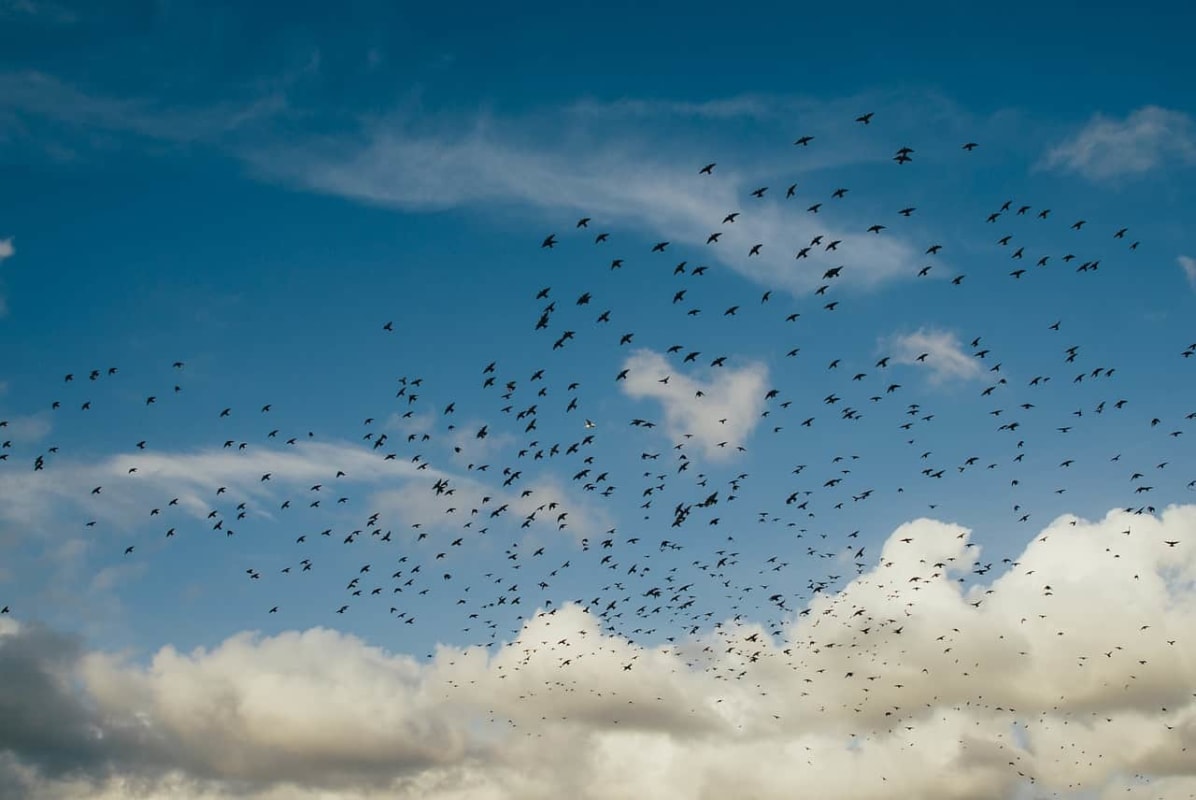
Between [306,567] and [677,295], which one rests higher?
[677,295]

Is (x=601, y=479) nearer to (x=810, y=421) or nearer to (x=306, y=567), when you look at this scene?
(x=810, y=421)

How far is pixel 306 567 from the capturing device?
8688cm

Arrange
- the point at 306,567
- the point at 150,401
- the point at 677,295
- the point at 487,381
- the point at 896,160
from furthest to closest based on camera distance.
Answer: the point at 306,567 → the point at 150,401 → the point at 487,381 → the point at 677,295 → the point at 896,160

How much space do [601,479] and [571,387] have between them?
316 inches

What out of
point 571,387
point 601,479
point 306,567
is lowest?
point 306,567

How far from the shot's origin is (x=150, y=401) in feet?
235

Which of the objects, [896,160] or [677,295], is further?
[677,295]

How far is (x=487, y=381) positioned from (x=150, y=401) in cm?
2756

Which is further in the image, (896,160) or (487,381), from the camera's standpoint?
(487,381)

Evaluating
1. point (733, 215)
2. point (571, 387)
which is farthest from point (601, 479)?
point (733, 215)

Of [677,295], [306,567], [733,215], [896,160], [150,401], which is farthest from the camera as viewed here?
[306,567]

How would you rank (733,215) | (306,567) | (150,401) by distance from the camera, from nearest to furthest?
(733,215) → (150,401) → (306,567)

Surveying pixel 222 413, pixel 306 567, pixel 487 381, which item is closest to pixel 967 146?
pixel 487 381

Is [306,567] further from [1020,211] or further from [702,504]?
[1020,211]
